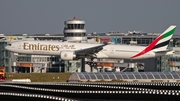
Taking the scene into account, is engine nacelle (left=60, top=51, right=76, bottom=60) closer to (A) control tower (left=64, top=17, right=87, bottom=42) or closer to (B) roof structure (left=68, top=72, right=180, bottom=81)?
(B) roof structure (left=68, top=72, right=180, bottom=81)

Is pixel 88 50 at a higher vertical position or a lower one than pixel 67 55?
higher

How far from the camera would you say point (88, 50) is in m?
138

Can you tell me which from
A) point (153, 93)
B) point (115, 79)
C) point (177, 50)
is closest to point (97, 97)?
point (153, 93)

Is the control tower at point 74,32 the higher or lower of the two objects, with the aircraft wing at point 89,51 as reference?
higher

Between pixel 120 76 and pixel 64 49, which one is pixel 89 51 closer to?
pixel 64 49

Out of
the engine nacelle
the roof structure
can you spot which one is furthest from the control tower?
the roof structure

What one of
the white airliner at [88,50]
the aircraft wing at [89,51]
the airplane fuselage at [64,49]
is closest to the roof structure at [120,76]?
the airplane fuselage at [64,49]

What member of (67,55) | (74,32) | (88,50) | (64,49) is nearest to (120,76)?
(67,55)

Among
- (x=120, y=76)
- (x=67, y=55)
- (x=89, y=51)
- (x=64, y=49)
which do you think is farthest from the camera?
(x=89, y=51)

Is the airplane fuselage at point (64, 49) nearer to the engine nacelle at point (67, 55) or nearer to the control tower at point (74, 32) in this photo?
the engine nacelle at point (67, 55)

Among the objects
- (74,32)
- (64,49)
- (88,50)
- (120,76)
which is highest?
(74,32)

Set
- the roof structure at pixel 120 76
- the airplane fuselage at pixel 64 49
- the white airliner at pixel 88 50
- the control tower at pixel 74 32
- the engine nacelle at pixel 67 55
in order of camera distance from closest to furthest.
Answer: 1. the roof structure at pixel 120 76
2. the airplane fuselage at pixel 64 49
3. the white airliner at pixel 88 50
4. the engine nacelle at pixel 67 55
5. the control tower at pixel 74 32

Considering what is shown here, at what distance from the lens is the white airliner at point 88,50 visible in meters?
→ 133

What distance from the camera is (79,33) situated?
643 feet
